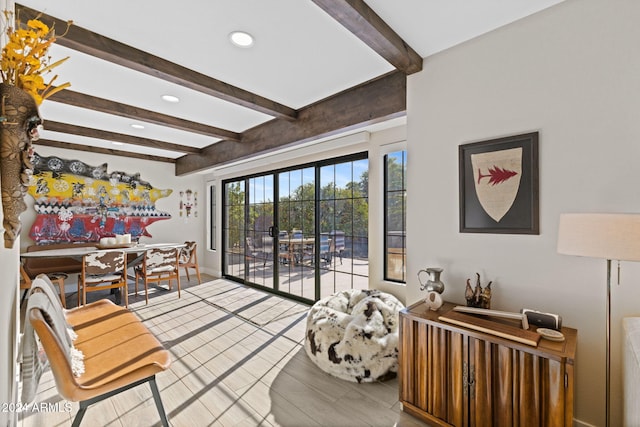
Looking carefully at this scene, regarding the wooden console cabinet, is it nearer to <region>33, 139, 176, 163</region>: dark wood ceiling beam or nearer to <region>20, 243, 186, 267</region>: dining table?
<region>20, 243, 186, 267</region>: dining table

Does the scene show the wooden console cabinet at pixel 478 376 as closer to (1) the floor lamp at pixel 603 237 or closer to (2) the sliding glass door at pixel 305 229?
(1) the floor lamp at pixel 603 237

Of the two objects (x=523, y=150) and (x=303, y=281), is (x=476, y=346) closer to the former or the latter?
(x=523, y=150)

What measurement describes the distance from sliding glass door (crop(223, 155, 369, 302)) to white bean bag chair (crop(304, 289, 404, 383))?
1111mm

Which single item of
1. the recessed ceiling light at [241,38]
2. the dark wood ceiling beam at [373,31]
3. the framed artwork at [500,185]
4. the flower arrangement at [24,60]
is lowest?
the framed artwork at [500,185]

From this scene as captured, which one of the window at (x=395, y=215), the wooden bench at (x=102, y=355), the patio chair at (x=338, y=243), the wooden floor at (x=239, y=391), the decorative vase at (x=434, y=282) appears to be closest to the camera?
the wooden bench at (x=102, y=355)

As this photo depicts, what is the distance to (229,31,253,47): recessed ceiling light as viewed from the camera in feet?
6.07

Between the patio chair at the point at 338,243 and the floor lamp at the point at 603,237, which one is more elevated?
the floor lamp at the point at 603,237

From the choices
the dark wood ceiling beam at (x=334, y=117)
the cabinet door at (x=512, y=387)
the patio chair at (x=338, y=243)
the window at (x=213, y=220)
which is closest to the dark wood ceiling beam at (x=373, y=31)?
the dark wood ceiling beam at (x=334, y=117)

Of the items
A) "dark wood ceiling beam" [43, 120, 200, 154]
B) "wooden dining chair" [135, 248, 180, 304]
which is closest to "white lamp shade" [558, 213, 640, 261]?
"wooden dining chair" [135, 248, 180, 304]

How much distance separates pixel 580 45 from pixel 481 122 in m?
0.58

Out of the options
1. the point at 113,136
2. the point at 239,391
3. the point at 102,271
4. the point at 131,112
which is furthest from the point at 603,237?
the point at 113,136

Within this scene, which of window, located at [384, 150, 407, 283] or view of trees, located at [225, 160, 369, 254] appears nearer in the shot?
window, located at [384, 150, 407, 283]

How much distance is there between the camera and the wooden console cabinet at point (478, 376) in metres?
1.35

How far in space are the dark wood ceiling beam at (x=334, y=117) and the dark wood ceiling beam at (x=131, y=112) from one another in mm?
426
